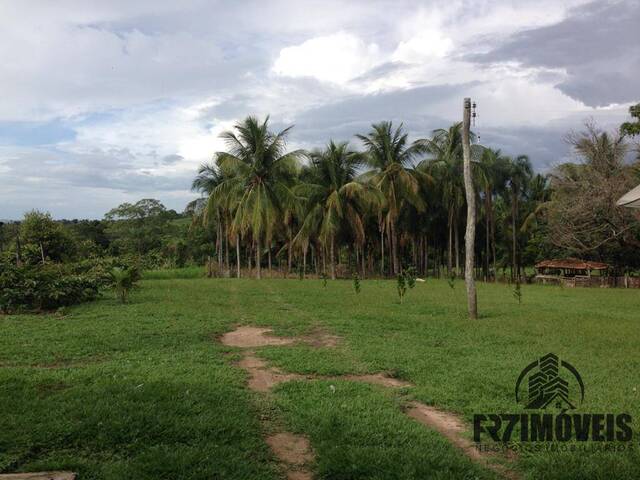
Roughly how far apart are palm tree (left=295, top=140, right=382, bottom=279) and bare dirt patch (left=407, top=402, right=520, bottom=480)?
23457 millimetres

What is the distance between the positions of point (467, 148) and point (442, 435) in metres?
8.39

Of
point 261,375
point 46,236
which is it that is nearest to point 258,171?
point 46,236

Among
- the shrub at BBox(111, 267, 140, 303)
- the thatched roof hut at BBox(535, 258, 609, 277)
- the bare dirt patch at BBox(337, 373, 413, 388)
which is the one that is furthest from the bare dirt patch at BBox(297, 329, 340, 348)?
the thatched roof hut at BBox(535, 258, 609, 277)

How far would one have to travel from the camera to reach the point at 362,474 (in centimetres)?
357

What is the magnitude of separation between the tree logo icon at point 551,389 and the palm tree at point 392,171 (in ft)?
75.6

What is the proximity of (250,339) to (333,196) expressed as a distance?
20.6 meters

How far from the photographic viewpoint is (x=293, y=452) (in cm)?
397

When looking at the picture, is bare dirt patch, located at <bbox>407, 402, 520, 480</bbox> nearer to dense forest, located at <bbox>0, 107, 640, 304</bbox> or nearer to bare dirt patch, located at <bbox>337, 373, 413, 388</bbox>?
bare dirt patch, located at <bbox>337, 373, 413, 388</bbox>

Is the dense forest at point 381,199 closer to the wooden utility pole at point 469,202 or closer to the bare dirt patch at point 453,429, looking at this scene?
the wooden utility pole at point 469,202

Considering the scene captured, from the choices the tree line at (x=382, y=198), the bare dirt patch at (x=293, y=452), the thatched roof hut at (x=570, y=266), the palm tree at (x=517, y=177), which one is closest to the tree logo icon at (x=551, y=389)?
the bare dirt patch at (x=293, y=452)

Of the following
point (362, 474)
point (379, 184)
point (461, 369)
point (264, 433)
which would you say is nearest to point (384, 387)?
point (461, 369)

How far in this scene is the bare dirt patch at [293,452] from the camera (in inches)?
144

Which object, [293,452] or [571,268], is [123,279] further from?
[571,268]

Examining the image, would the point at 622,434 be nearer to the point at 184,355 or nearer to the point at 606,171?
the point at 184,355
